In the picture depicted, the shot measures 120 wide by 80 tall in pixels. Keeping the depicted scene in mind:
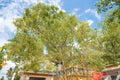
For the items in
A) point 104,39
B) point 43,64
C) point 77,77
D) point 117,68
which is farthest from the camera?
point 104,39

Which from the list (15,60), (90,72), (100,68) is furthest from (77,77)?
(15,60)

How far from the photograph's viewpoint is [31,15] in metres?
12.7

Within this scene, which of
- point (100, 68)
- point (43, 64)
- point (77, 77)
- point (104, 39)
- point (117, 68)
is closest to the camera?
point (117, 68)

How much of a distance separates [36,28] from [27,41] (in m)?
1.21

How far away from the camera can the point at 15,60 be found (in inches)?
510

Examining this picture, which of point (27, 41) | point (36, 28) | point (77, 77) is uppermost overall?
point (36, 28)

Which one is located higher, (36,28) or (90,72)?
(36,28)

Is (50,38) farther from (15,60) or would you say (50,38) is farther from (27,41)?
(15,60)

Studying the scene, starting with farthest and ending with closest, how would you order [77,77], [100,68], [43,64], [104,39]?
[104,39]
[77,77]
[100,68]
[43,64]

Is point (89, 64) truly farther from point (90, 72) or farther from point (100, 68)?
point (90, 72)

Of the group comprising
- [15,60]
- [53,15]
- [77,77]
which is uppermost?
[53,15]

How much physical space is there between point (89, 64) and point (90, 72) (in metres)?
2.64

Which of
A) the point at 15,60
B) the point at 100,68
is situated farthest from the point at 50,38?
the point at 100,68

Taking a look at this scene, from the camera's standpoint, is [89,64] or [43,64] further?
[89,64]
